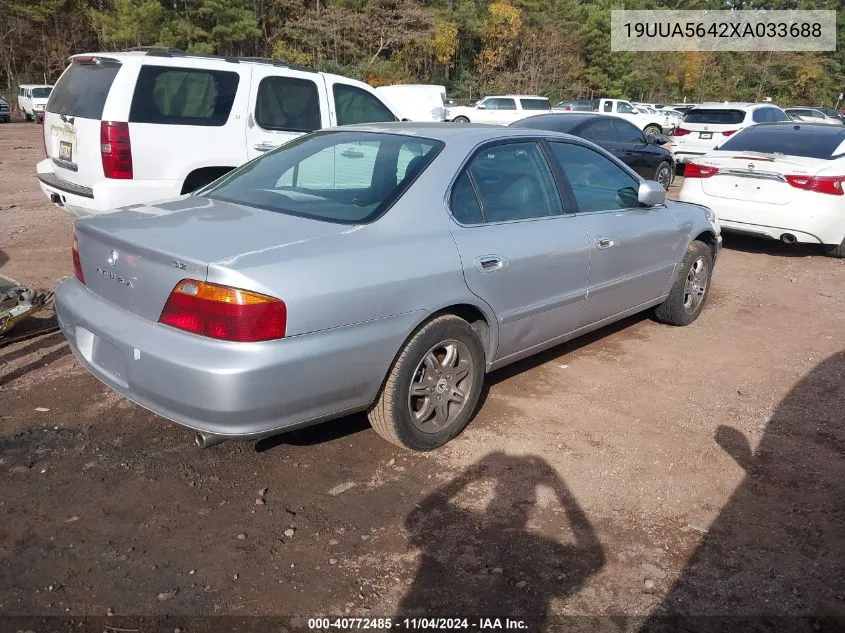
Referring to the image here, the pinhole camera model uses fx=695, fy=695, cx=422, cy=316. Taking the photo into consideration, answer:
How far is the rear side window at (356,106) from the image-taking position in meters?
7.36

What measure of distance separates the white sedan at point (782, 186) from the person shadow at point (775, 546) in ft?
14.2

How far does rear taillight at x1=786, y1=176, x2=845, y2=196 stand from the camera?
7.56 metres

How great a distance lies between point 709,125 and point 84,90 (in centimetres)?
1276

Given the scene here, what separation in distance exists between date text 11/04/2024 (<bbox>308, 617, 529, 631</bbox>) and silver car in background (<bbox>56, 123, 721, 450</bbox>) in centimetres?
79

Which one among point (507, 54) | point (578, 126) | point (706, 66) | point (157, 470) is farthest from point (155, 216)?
point (706, 66)

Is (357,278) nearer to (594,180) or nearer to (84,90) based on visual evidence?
(594,180)

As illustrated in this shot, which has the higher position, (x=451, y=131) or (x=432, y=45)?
(x=432, y=45)

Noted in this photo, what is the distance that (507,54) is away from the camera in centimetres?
5100

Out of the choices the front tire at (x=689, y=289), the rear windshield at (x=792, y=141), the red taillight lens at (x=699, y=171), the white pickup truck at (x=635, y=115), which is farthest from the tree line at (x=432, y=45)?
the front tire at (x=689, y=289)

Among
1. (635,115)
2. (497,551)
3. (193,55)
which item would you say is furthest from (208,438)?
(635,115)

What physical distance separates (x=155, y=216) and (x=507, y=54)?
2038 inches

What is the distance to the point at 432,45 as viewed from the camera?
156 feet

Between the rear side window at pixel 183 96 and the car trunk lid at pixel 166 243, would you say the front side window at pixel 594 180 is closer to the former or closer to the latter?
the car trunk lid at pixel 166 243

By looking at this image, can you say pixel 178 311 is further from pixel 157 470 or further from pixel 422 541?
pixel 422 541
